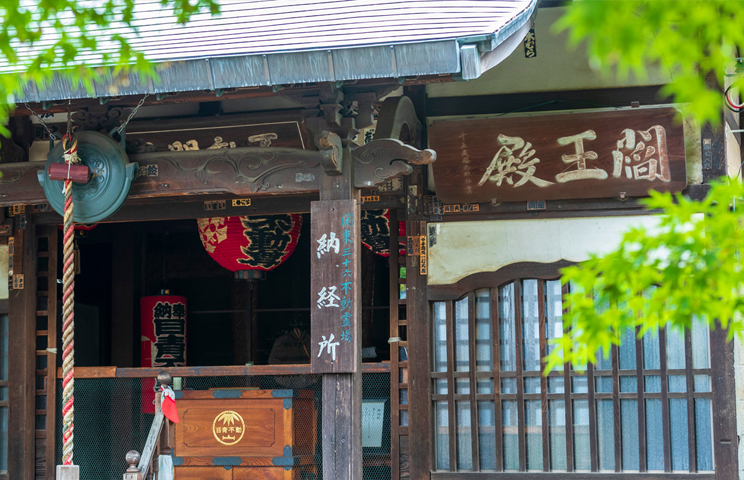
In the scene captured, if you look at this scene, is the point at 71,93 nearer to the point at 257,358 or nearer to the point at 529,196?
the point at 529,196

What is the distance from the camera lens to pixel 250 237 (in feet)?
27.7

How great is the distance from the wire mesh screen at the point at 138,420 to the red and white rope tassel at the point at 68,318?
6.39 feet

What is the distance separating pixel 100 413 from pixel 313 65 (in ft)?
15.5

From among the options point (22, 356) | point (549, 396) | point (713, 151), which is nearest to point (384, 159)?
point (549, 396)

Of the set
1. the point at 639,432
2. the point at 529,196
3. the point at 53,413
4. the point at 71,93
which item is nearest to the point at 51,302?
the point at 53,413

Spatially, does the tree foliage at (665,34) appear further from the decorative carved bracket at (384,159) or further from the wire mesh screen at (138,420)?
the wire mesh screen at (138,420)

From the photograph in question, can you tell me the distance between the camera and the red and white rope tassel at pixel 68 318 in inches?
228

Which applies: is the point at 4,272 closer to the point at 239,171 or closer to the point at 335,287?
the point at 239,171

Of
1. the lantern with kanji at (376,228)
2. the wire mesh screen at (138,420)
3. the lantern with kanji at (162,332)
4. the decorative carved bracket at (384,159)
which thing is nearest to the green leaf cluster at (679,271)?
the decorative carved bracket at (384,159)

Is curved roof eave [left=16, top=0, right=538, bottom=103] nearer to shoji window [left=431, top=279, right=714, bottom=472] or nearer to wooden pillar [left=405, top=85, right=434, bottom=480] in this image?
wooden pillar [left=405, top=85, right=434, bottom=480]

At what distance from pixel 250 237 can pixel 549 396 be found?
11.4 ft

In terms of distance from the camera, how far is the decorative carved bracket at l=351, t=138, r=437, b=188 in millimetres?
5664

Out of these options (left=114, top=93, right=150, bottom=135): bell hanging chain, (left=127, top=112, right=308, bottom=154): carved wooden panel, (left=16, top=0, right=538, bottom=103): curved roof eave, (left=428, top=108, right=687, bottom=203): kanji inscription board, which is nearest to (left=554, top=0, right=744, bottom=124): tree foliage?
(left=16, top=0, right=538, bottom=103): curved roof eave

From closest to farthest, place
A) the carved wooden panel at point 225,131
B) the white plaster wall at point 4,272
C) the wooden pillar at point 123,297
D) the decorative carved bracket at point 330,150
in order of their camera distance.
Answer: the decorative carved bracket at point 330,150 < the carved wooden panel at point 225,131 < the white plaster wall at point 4,272 < the wooden pillar at point 123,297
